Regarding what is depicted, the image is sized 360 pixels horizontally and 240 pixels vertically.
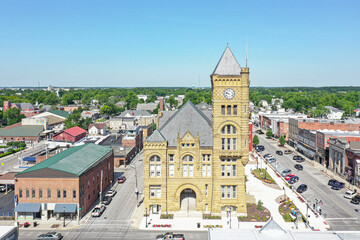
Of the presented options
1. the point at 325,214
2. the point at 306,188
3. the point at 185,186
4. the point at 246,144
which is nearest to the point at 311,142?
the point at 306,188

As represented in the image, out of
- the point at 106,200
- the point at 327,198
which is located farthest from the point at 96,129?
the point at 327,198

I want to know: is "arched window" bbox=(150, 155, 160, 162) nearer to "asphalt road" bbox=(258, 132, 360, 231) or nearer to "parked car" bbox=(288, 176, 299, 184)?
"asphalt road" bbox=(258, 132, 360, 231)

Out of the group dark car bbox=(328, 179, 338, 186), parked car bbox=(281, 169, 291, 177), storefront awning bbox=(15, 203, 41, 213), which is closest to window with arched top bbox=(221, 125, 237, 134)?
dark car bbox=(328, 179, 338, 186)

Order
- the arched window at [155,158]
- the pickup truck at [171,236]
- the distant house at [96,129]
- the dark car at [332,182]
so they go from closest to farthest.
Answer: the pickup truck at [171,236] → the arched window at [155,158] → the dark car at [332,182] → the distant house at [96,129]

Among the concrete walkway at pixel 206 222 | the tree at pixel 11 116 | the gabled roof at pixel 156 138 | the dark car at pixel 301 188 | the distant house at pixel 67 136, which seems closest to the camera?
the concrete walkway at pixel 206 222

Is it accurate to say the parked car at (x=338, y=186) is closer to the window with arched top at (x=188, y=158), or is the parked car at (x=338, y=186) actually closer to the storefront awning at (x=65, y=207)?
the window with arched top at (x=188, y=158)

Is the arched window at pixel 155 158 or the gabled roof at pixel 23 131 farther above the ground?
the arched window at pixel 155 158

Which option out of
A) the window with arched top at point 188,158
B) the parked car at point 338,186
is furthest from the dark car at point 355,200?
the window with arched top at point 188,158
